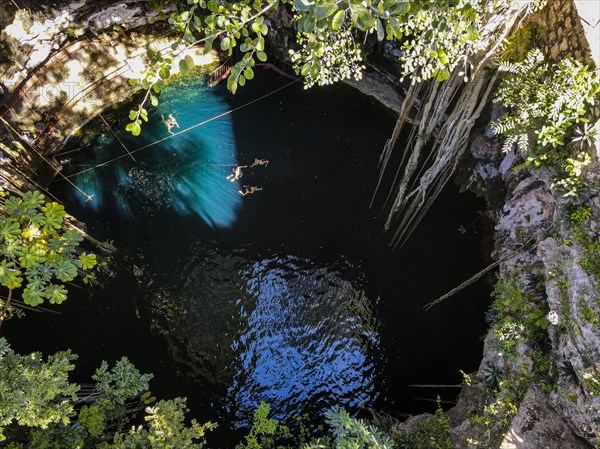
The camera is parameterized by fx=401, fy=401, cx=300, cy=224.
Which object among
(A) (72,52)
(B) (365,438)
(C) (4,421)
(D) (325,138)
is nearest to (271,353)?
(B) (365,438)

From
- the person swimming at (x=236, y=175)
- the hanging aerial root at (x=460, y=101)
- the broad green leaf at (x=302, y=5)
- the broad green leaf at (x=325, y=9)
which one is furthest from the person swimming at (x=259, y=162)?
the broad green leaf at (x=325, y=9)

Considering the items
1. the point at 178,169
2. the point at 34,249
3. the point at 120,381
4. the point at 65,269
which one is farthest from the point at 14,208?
the point at 178,169

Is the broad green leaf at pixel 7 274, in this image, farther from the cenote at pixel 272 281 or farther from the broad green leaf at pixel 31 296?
the cenote at pixel 272 281

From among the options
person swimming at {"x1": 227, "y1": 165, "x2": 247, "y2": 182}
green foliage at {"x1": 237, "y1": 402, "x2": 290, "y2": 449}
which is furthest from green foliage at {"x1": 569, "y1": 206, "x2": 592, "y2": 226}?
person swimming at {"x1": 227, "y1": 165, "x2": 247, "y2": 182}

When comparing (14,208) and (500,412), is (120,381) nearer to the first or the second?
(14,208)

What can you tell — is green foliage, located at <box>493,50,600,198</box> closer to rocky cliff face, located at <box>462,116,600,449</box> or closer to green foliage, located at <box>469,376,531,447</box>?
rocky cliff face, located at <box>462,116,600,449</box>

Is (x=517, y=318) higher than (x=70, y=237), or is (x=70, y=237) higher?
(x=70, y=237)

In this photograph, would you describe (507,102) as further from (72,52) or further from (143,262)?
(72,52)
